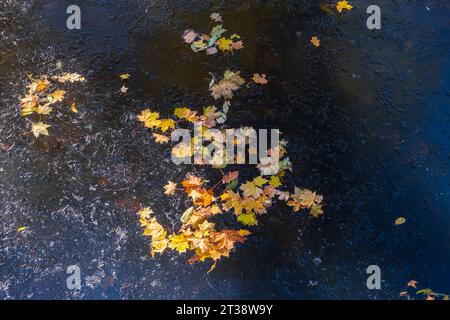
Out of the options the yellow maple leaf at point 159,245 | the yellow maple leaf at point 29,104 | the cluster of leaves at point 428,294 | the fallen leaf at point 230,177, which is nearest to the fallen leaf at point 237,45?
the fallen leaf at point 230,177

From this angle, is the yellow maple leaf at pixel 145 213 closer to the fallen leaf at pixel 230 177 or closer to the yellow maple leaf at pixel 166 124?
the fallen leaf at pixel 230 177

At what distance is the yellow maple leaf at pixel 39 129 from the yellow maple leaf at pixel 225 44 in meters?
1.65

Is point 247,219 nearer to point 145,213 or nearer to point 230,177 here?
point 230,177

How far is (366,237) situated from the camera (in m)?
3.08

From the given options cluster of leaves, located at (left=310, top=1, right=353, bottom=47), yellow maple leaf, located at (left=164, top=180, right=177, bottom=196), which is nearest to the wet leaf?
yellow maple leaf, located at (left=164, top=180, right=177, bottom=196)

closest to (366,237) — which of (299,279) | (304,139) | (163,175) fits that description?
(299,279)

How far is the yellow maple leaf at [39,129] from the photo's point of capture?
357 centimetres

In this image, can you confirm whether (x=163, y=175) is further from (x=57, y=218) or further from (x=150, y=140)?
(x=57, y=218)

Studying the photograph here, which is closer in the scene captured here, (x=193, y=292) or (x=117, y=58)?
(x=193, y=292)

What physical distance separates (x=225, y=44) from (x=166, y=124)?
3.30ft

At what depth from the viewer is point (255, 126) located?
3559 millimetres
